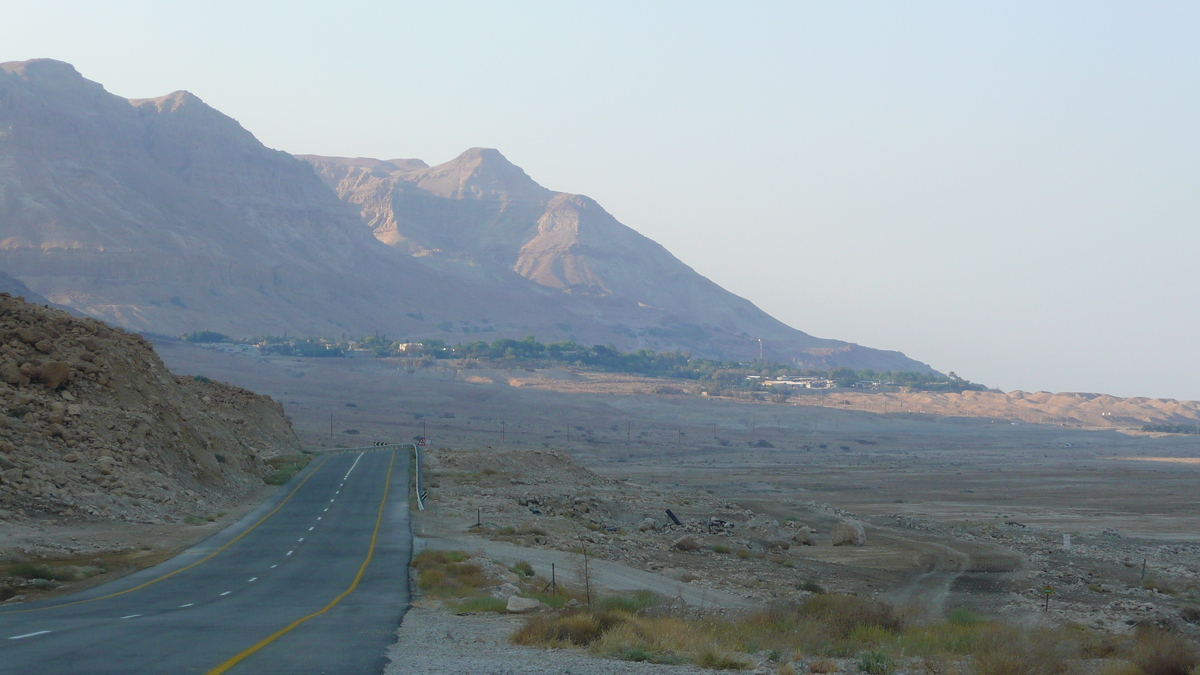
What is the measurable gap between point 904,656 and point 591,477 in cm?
5628

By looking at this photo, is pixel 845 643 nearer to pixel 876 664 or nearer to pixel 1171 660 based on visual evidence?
pixel 876 664

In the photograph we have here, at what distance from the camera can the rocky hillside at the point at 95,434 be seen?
117 ft

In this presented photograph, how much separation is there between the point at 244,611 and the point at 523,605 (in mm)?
5364

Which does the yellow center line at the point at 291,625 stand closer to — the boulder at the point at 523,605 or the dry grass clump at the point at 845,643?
the boulder at the point at 523,605

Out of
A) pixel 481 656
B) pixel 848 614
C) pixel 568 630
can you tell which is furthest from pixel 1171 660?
pixel 481 656

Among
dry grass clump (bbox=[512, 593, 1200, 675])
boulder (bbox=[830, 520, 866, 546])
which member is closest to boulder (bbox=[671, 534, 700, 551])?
boulder (bbox=[830, 520, 866, 546])

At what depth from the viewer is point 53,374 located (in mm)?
41875

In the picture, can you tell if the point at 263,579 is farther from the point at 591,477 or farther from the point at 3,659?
the point at 591,477

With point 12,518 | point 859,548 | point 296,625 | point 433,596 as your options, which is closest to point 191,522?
point 12,518

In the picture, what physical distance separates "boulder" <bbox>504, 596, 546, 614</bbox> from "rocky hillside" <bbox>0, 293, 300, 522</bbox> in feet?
69.2

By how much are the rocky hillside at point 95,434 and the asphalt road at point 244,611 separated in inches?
205

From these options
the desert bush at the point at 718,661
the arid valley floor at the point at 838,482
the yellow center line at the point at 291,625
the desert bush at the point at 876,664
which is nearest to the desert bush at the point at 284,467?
the arid valley floor at the point at 838,482

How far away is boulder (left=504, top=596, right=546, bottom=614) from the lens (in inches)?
747

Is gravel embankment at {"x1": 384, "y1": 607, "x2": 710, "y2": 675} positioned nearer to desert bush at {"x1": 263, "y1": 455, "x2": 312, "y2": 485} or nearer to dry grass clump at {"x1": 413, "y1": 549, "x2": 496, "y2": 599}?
dry grass clump at {"x1": 413, "y1": 549, "x2": 496, "y2": 599}
